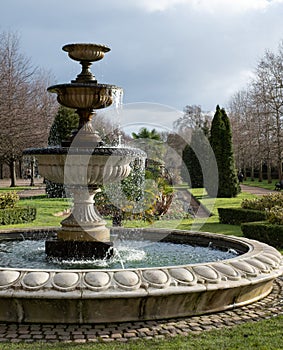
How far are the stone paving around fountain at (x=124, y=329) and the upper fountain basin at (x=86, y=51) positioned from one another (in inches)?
168

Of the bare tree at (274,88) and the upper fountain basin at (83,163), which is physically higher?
the bare tree at (274,88)

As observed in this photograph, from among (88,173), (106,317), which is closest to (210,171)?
(88,173)

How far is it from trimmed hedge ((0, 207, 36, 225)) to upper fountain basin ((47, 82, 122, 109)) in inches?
334

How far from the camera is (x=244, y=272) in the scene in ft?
18.6

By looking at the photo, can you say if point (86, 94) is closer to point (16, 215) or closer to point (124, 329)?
point (124, 329)

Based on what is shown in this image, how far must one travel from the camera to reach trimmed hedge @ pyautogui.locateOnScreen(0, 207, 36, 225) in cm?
1506

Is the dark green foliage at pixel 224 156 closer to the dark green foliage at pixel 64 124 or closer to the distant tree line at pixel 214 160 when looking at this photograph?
the distant tree line at pixel 214 160

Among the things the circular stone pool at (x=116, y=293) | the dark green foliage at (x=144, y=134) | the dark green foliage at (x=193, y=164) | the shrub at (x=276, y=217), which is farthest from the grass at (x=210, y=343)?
the dark green foliage at (x=193, y=164)

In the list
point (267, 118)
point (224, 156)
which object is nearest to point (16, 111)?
point (224, 156)

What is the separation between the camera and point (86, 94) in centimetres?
733

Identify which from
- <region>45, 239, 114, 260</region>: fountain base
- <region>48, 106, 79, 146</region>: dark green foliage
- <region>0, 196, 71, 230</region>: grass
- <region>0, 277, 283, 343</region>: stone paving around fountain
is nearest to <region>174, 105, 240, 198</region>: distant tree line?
<region>48, 106, 79, 146</region>: dark green foliage

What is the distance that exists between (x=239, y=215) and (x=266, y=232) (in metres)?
4.23

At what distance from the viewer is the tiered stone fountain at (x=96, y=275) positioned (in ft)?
16.0

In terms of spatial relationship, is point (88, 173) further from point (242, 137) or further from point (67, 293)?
point (242, 137)
